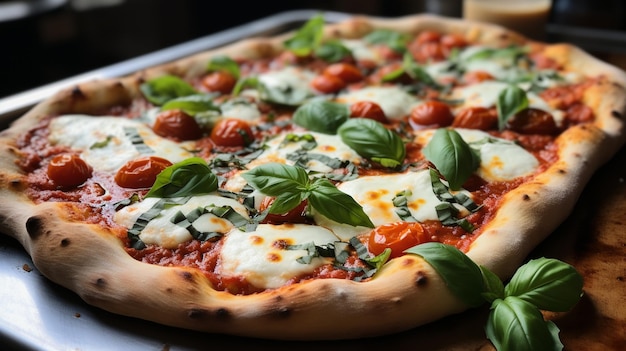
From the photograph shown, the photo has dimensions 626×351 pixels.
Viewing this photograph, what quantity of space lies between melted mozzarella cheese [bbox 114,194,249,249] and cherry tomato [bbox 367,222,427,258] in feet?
1.71

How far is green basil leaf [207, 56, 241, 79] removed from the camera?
4.12m

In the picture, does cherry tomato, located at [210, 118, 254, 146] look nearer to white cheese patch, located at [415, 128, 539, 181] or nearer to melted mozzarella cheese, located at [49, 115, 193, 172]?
melted mozzarella cheese, located at [49, 115, 193, 172]

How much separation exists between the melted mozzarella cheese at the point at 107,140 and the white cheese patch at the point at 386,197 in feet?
2.78

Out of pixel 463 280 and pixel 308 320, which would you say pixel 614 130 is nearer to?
pixel 463 280

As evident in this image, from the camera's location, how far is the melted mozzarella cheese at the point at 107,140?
10.1 ft

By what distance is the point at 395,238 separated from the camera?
2.45m

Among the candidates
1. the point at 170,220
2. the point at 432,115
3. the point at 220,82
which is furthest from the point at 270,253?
the point at 220,82

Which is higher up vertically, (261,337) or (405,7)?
(261,337)

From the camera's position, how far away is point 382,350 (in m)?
2.11

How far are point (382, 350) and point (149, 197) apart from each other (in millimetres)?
1120

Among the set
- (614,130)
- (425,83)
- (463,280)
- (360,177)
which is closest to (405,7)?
(425,83)

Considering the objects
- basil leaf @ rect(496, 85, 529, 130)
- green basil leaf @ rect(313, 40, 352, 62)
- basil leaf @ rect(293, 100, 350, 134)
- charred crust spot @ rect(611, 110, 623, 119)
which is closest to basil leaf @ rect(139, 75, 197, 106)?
basil leaf @ rect(293, 100, 350, 134)

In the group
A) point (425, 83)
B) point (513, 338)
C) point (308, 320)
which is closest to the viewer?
point (513, 338)

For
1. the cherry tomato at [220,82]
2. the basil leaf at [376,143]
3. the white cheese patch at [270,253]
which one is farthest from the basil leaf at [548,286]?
the cherry tomato at [220,82]
